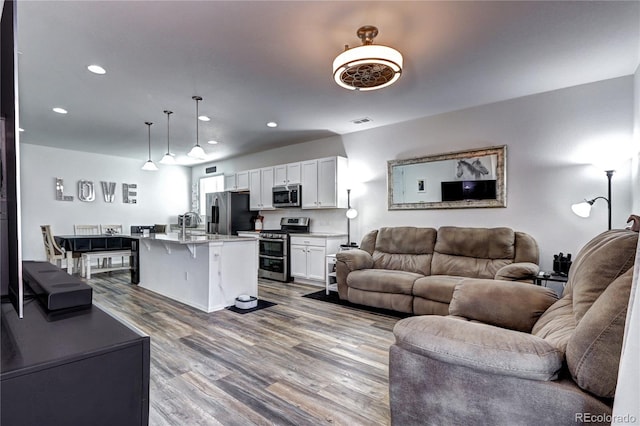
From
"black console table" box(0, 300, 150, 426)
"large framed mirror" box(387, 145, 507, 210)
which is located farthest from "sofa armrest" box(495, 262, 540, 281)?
"black console table" box(0, 300, 150, 426)

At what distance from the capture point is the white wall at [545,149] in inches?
133

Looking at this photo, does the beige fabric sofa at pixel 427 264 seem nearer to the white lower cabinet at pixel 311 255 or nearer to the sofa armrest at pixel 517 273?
the sofa armrest at pixel 517 273

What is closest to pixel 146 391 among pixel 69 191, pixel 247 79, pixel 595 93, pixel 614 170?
pixel 247 79

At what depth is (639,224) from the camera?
1.69 m

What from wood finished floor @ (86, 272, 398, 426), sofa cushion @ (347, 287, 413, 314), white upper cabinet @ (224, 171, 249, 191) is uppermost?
white upper cabinet @ (224, 171, 249, 191)

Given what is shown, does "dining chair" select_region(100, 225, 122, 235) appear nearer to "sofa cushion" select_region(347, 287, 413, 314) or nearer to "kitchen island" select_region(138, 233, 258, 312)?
"kitchen island" select_region(138, 233, 258, 312)

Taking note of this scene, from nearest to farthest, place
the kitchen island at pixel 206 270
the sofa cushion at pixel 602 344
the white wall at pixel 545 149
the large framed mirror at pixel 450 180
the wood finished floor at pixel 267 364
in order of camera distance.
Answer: the sofa cushion at pixel 602 344 → the wood finished floor at pixel 267 364 → the white wall at pixel 545 149 → the kitchen island at pixel 206 270 → the large framed mirror at pixel 450 180

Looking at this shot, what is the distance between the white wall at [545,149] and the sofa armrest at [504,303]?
2.11 metres

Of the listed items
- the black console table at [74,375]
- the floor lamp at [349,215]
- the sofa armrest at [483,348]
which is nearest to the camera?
the black console table at [74,375]

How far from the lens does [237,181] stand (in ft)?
24.0

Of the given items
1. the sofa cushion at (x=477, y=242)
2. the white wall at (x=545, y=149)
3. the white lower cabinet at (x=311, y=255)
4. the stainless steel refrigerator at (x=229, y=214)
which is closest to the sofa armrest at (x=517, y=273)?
the sofa cushion at (x=477, y=242)

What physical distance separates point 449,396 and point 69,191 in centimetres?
839

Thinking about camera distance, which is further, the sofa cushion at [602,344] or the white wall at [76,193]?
the white wall at [76,193]

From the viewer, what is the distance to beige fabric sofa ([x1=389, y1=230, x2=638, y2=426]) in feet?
3.49
